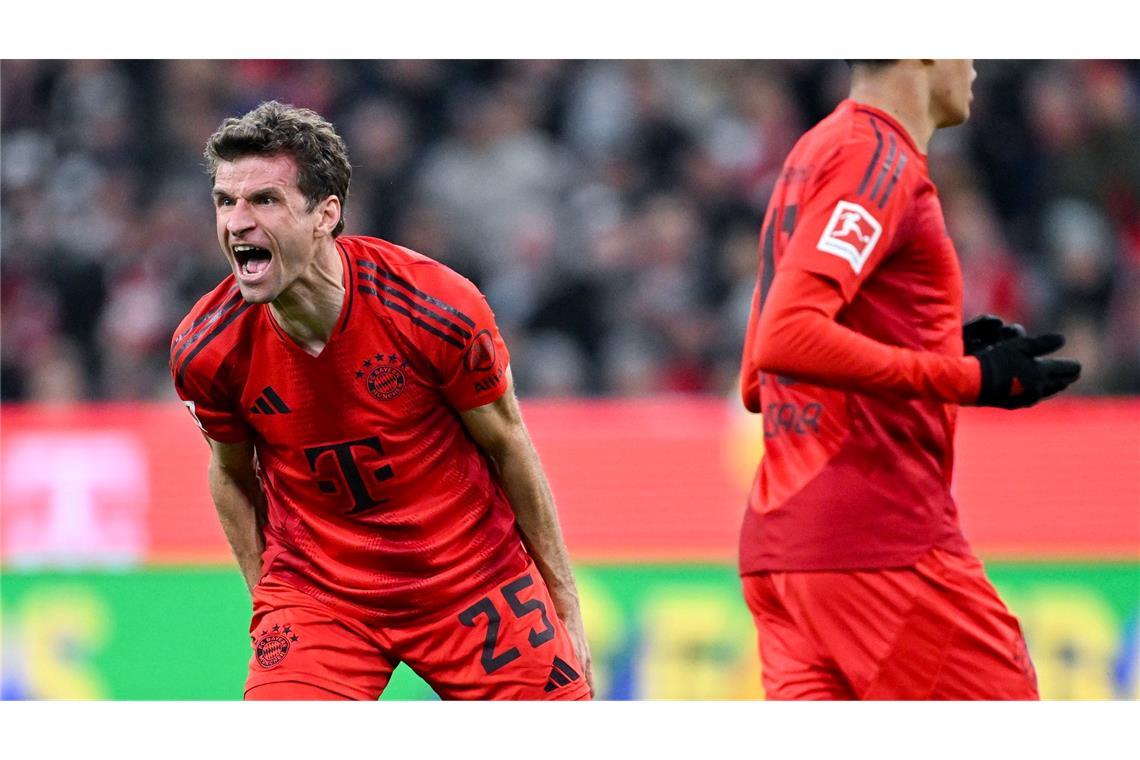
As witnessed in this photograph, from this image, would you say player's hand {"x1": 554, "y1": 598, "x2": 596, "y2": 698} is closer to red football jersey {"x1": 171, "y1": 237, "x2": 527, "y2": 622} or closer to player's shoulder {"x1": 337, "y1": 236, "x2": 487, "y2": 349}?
red football jersey {"x1": 171, "y1": 237, "x2": 527, "y2": 622}

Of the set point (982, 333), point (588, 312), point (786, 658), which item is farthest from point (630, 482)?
point (786, 658)

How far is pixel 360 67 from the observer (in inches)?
428

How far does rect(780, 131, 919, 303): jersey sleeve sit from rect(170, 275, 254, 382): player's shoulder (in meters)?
1.37

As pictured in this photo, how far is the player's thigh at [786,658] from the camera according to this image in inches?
143

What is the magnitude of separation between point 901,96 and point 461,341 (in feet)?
4.03

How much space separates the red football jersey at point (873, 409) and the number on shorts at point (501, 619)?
0.64 meters

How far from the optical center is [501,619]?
13.0 feet

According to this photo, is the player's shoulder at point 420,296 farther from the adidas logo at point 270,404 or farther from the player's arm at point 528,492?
the adidas logo at point 270,404

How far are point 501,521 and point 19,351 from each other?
6813mm

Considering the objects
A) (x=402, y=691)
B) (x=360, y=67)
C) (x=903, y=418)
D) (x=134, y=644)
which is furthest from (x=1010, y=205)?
(x=903, y=418)

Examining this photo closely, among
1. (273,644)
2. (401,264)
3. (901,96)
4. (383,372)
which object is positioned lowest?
(273,644)

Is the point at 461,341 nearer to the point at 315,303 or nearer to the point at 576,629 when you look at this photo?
the point at 315,303

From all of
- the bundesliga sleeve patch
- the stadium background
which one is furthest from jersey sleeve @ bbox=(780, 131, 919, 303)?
the stadium background

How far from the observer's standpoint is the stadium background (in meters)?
6.85
